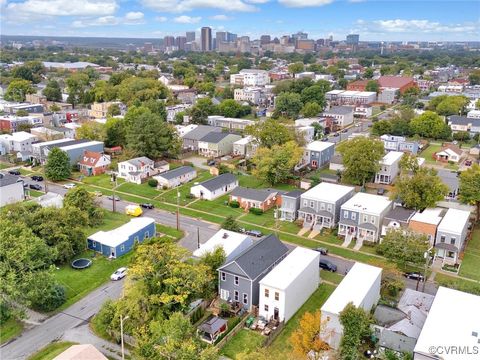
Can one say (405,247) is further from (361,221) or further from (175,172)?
(175,172)

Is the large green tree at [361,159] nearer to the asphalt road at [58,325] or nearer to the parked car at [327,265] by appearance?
the parked car at [327,265]

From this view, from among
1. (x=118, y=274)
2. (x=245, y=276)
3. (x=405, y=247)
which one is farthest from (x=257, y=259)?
(x=405, y=247)

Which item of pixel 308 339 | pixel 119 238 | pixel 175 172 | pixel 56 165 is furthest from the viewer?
pixel 175 172

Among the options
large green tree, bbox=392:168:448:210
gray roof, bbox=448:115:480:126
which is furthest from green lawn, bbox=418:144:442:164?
large green tree, bbox=392:168:448:210

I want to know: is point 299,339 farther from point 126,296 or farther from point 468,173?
point 468,173

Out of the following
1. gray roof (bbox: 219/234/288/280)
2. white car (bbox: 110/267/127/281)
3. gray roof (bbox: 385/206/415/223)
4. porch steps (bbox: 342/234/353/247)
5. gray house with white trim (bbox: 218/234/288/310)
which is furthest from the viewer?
porch steps (bbox: 342/234/353/247)

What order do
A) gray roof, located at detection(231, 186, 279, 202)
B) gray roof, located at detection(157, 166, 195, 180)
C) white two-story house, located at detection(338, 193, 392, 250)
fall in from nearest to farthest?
white two-story house, located at detection(338, 193, 392, 250)
gray roof, located at detection(231, 186, 279, 202)
gray roof, located at detection(157, 166, 195, 180)

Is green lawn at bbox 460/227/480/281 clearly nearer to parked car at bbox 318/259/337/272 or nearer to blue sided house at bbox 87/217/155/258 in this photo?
parked car at bbox 318/259/337/272

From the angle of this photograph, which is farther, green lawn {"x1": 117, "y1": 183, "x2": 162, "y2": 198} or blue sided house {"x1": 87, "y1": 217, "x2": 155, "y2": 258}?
green lawn {"x1": 117, "y1": 183, "x2": 162, "y2": 198}
